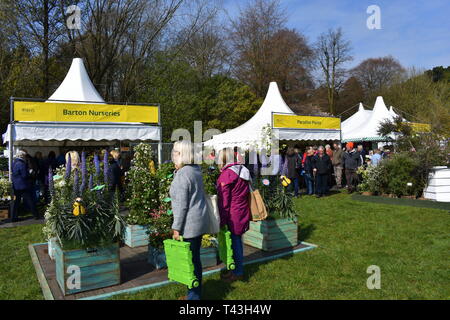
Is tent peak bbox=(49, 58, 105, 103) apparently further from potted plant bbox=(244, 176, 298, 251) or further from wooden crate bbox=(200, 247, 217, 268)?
wooden crate bbox=(200, 247, 217, 268)

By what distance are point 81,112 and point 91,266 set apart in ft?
24.5

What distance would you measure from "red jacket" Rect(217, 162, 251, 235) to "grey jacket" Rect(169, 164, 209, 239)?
2.77 ft

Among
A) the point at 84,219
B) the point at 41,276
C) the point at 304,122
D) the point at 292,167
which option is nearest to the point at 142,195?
the point at 84,219

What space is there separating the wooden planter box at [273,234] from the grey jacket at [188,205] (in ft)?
7.84

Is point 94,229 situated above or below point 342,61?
below

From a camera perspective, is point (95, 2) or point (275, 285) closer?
point (275, 285)

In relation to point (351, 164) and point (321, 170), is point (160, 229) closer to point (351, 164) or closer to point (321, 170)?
point (321, 170)

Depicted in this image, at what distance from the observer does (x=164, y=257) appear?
5.08 m

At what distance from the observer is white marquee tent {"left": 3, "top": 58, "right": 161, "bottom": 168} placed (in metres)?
10.0

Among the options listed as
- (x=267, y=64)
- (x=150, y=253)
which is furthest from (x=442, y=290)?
(x=267, y=64)

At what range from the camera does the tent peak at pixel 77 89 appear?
13.2 metres
